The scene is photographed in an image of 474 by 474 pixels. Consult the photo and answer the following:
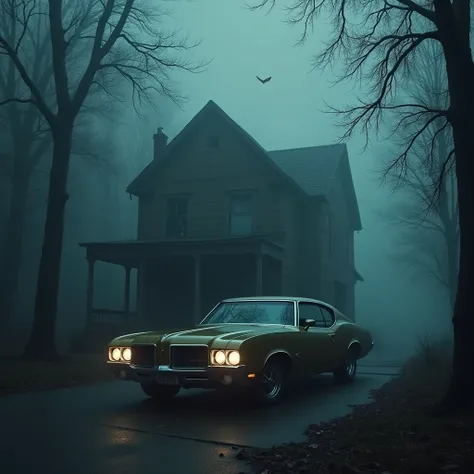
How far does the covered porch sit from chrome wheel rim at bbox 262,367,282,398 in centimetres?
1358

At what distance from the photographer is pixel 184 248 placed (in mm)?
22719

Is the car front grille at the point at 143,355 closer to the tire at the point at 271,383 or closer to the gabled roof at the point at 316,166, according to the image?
the tire at the point at 271,383

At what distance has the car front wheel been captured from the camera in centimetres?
1065

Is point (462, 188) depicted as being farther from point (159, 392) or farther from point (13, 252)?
point (13, 252)

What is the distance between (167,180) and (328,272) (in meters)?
8.02

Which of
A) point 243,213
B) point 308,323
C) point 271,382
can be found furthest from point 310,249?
point 271,382

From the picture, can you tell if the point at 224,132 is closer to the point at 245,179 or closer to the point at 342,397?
the point at 245,179

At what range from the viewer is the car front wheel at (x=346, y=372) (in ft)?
34.9

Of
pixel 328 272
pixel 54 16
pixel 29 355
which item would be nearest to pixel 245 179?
pixel 328 272

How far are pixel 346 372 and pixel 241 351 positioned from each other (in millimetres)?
3892

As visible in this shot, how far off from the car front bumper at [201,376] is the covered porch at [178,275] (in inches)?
556

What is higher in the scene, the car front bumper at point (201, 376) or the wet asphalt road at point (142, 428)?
the car front bumper at point (201, 376)

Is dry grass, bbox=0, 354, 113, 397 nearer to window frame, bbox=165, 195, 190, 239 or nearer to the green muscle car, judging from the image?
the green muscle car

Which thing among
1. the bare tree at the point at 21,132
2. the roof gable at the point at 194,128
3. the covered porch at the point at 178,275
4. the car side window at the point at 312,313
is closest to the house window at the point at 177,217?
the covered porch at the point at 178,275
